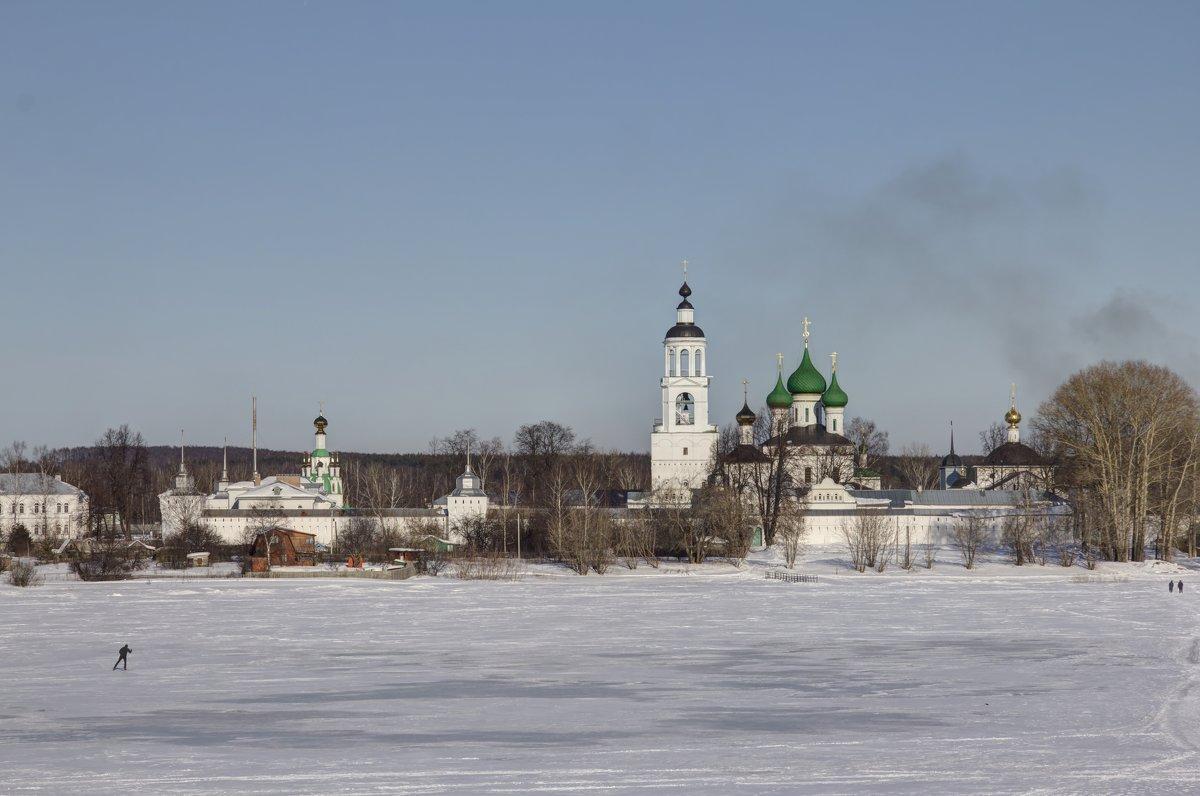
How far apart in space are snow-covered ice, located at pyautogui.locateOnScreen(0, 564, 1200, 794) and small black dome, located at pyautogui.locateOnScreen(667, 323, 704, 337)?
1499 inches

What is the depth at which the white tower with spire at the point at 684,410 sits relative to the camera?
232 ft

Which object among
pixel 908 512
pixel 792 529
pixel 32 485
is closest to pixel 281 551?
pixel 792 529

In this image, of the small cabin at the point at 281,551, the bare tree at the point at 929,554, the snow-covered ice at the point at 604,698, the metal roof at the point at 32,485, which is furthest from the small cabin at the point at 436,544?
the metal roof at the point at 32,485

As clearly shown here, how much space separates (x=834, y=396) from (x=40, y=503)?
4088cm

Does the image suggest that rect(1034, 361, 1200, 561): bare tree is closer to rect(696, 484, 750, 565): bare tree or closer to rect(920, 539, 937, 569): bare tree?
rect(920, 539, 937, 569): bare tree

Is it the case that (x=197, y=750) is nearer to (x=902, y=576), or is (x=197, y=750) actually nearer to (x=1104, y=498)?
(x=902, y=576)

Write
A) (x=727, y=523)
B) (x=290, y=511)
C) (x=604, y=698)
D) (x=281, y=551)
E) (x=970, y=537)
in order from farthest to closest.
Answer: (x=290, y=511) < (x=281, y=551) < (x=727, y=523) < (x=970, y=537) < (x=604, y=698)

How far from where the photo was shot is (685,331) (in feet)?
234

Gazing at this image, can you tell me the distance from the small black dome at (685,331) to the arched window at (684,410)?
289 centimetres

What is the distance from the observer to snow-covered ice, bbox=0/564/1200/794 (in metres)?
13.5

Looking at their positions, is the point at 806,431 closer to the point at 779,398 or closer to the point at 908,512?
the point at 779,398

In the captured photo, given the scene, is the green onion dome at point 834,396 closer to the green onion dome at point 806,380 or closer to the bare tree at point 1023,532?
the green onion dome at point 806,380

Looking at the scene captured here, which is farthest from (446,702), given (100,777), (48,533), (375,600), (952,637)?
(48,533)

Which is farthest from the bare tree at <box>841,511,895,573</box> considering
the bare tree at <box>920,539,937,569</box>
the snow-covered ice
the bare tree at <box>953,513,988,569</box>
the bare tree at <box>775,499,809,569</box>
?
the snow-covered ice
